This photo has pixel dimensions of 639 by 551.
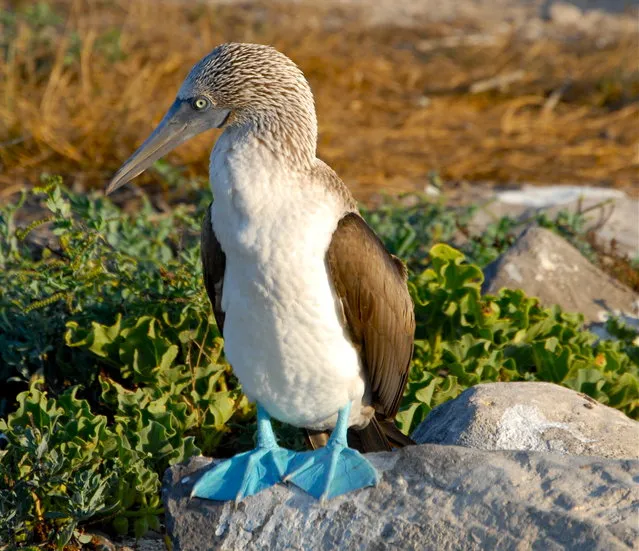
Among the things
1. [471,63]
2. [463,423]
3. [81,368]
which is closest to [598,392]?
[463,423]

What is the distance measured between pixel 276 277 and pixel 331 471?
22.4 inches

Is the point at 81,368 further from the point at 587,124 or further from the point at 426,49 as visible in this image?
the point at 426,49

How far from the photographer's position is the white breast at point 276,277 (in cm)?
292

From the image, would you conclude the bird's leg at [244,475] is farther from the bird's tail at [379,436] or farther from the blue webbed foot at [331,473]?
the bird's tail at [379,436]

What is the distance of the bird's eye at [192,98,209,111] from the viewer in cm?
313

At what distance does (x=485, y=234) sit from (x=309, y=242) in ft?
8.20

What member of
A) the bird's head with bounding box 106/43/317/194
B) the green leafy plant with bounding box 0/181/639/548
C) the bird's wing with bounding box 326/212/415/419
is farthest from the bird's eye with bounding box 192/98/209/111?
the green leafy plant with bounding box 0/181/639/548

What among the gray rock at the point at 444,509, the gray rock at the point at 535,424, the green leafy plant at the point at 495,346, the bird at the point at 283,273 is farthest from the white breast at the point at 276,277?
the green leafy plant at the point at 495,346

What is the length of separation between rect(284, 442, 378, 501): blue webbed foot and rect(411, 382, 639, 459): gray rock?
1.39ft

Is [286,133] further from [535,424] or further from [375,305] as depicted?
[535,424]

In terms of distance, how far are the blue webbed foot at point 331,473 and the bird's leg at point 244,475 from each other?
0.05m

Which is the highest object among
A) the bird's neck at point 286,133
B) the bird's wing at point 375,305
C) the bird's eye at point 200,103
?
the bird's eye at point 200,103

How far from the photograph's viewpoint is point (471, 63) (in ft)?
30.2

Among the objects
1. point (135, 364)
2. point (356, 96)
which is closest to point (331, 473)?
point (135, 364)
